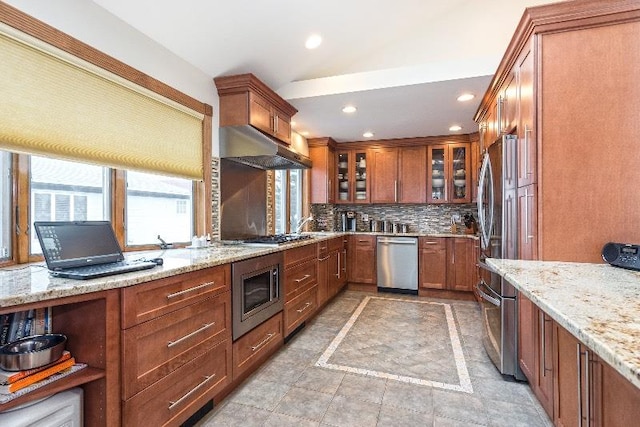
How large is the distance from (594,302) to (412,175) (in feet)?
13.7

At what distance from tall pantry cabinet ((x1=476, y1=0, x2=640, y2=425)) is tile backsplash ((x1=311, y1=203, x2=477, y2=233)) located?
3.19 metres

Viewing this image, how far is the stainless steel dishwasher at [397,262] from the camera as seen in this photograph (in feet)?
15.1

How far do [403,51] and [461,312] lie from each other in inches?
118

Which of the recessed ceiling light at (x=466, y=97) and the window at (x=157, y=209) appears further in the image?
the recessed ceiling light at (x=466, y=97)

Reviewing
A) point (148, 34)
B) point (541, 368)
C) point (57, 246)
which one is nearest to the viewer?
point (57, 246)

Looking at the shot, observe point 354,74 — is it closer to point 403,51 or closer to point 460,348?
point 403,51

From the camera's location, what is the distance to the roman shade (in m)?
1.48

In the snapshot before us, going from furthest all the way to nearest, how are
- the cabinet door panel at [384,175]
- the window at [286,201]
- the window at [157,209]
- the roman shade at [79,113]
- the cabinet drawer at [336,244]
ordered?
1. the cabinet door panel at [384,175]
2. the window at [286,201]
3. the cabinet drawer at [336,244]
4. the window at [157,209]
5. the roman shade at [79,113]

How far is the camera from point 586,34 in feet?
5.89

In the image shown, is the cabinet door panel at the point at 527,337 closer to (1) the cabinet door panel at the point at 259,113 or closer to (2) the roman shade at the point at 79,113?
(1) the cabinet door panel at the point at 259,113

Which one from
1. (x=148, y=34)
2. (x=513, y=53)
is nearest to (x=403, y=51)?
(x=513, y=53)

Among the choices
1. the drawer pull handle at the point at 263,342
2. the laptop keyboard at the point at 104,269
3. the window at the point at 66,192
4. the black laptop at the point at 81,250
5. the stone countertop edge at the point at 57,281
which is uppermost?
the window at the point at 66,192

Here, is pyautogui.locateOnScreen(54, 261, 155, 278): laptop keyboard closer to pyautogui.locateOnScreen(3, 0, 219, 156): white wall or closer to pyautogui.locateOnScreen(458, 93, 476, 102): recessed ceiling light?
pyautogui.locateOnScreen(3, 0, 219, 156): white wall

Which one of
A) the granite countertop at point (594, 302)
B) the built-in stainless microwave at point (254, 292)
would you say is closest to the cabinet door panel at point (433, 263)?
the built-in stainless microwave at point (254, 292)
